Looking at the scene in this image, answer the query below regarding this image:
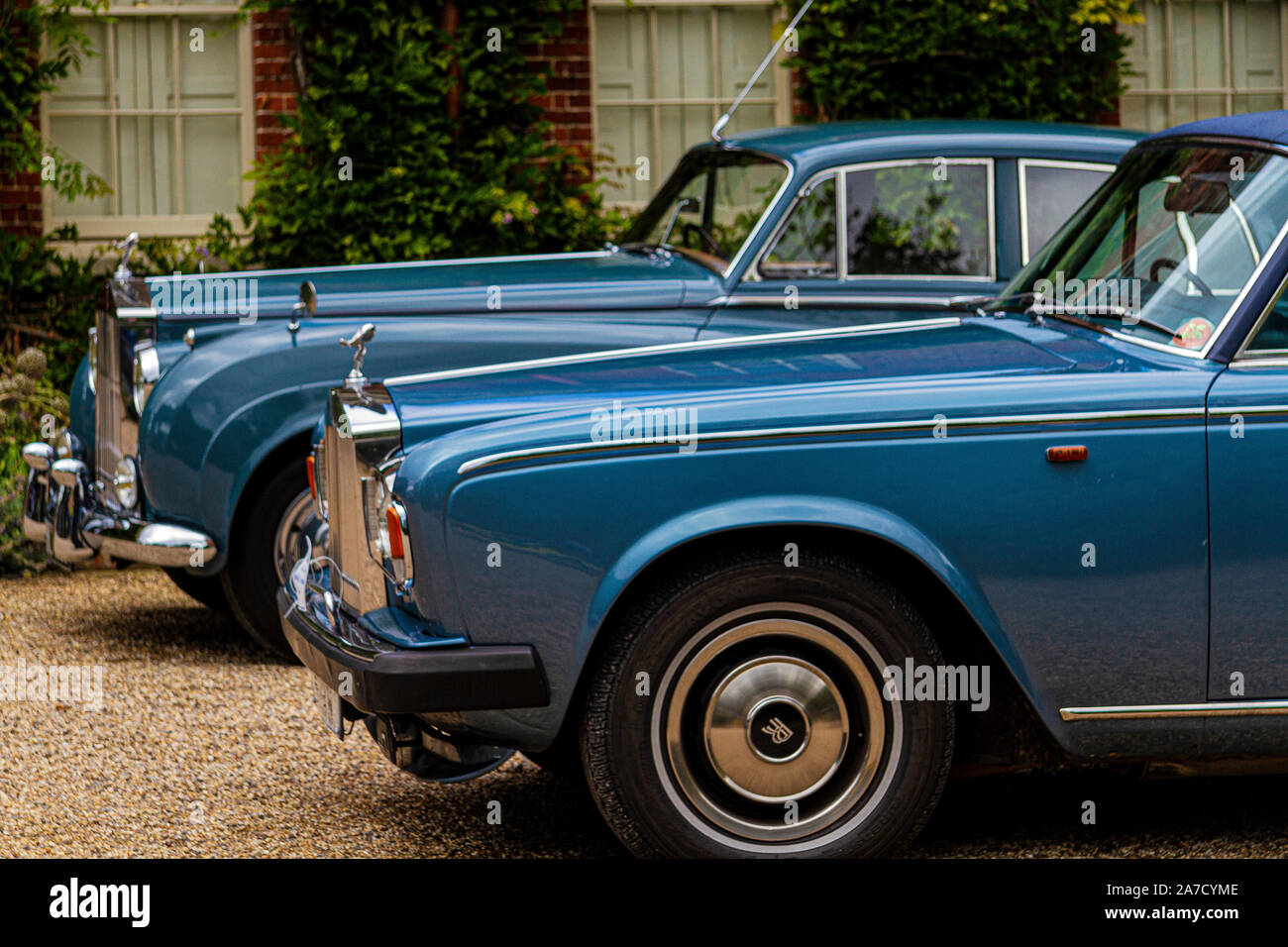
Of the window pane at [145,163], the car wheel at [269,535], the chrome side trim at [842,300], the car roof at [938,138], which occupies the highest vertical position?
the window pane at [145,163]

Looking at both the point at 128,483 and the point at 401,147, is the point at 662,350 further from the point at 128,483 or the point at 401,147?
the point at 401,147

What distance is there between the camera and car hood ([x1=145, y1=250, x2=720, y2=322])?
6034mm

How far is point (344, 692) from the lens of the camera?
3678 millimetres

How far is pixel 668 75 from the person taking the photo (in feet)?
34.7

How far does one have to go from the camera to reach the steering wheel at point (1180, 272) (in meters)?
3.87

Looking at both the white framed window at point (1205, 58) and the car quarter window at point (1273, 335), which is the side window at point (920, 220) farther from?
the white framed window at point (1205, 58)

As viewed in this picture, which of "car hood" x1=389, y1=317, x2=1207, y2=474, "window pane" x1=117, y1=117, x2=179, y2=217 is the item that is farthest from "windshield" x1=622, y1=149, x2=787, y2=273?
"window pane" x1=117, y1=117, x2=179, y2=217

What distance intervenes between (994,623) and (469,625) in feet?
3.63

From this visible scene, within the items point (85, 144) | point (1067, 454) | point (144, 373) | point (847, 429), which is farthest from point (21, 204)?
point (1067, 454)

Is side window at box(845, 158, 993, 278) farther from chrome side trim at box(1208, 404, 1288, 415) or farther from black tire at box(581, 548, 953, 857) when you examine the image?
black tire at box(581, 548, 953, 857)

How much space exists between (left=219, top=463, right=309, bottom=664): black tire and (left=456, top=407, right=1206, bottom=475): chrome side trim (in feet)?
8.20

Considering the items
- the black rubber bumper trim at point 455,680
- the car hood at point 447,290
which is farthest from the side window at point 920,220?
the black rubber bumper trim at point 455,680

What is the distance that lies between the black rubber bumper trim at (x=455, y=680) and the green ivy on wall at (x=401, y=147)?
21.1 feet

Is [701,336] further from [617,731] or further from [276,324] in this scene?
[617,731]
